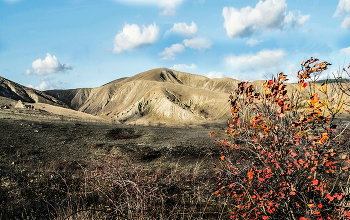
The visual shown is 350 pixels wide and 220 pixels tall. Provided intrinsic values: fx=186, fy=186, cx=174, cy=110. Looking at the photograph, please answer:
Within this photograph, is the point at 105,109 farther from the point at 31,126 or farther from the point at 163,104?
the point at 31,126

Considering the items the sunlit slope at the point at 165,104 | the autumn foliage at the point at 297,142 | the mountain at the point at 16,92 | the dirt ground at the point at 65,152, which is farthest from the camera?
the mountain at the point at 16,92

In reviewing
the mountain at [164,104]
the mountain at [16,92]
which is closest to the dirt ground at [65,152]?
the mountain at [164,104]

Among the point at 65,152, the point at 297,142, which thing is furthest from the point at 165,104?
the point at 297,142

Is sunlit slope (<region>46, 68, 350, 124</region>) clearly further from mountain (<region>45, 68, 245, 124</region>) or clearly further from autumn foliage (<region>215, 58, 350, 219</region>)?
autumn foliage (<region>215, 58, 350, 219</region>)

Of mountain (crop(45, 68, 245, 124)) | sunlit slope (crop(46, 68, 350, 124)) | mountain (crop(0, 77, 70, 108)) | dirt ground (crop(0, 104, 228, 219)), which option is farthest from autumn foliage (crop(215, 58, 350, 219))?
mountain (crop(0, 77, 70, 108))

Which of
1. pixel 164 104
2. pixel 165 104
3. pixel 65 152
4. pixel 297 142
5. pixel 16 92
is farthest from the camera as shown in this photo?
pixel 16 92

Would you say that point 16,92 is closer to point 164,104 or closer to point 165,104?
point 164,104

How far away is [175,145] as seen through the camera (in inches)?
730

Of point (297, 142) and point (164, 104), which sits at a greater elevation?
point (164, 104)

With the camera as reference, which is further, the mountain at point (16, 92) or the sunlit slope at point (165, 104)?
the mountain at point (16, 92)

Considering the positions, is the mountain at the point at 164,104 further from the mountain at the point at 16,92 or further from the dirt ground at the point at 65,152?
the dirt ground at the point at 65,152

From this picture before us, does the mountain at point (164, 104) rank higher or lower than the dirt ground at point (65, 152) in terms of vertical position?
higher

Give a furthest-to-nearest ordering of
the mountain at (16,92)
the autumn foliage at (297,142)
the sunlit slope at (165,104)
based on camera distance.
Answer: the mountain at (16,92) → the sunlit slope at (165,104) → the autumn foliage at (297,142)

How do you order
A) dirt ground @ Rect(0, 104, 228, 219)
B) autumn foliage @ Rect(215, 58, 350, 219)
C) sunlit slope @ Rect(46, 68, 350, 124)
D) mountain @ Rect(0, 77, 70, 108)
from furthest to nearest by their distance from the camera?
mountain @ Rect(0, 77, 70, 108) → sunlit slope @ Rect(46, 68, 350, 124) → dirt ground @ Rect(0, 104, 228, 219) → autumn foliage @ Rect(215, 58, 350, 219)
